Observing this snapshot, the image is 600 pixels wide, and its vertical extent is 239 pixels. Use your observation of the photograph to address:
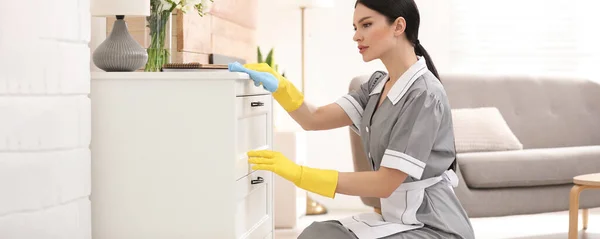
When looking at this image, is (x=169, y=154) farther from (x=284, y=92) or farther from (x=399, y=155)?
(x=399, y=155)

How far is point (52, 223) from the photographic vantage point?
2139 mm

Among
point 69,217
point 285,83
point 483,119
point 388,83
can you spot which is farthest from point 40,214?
point 483,119

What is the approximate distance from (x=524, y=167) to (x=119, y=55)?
7.68 feet

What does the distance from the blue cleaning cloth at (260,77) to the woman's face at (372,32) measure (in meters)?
0.28

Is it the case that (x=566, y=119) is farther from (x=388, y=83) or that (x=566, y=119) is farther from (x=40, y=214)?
(x=40, y=214)

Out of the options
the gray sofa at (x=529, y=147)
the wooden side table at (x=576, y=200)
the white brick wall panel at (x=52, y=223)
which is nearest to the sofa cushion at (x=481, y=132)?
the gray sofa at (x=529, y=147)

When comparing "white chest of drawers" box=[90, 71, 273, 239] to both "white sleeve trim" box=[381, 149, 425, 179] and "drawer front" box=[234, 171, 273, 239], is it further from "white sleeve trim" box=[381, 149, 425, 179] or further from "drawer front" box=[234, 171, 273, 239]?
"white sleeve trim" box=[381, 149, 425, 179]

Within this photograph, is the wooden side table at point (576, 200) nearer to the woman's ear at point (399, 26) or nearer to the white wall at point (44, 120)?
the woman's ear at point (399, 26)

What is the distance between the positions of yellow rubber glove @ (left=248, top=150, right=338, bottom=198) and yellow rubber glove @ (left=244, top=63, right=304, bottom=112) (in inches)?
12.7

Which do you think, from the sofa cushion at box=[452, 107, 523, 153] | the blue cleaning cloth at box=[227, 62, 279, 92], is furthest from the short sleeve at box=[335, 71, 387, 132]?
the sofa cushion at box=[452, 107, 523, 153]

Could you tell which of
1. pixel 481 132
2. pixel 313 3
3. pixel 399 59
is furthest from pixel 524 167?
pixel 399 59

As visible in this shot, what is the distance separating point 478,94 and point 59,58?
3163 mm

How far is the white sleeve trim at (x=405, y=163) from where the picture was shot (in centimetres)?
206

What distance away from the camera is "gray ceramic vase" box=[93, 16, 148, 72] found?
2.40m
